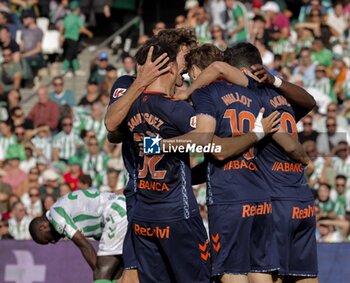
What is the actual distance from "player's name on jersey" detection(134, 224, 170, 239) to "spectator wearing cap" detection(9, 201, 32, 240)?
6667 millimetres

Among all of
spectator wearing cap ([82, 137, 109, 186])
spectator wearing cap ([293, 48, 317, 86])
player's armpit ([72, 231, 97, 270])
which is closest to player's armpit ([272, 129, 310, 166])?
player's armpit ([72, 231, 97, 270])

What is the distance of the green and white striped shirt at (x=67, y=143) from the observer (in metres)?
16.4

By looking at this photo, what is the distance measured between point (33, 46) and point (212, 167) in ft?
39.6

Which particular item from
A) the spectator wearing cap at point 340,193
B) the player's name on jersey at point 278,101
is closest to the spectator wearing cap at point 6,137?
the spectator wearing cap at point 340,193

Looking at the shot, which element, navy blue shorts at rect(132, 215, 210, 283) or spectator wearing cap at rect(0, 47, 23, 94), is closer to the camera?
navy blue shorts at rect(132, 215, 210, 283)

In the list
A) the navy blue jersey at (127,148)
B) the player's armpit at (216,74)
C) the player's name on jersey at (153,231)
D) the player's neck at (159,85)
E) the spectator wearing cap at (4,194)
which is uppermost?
the player's armpit at (216,74)

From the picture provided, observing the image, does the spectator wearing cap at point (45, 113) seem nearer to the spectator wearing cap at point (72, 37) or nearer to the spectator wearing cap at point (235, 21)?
the spectator wearing cap at point (72, 37)

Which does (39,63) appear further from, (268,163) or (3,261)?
(268,163)

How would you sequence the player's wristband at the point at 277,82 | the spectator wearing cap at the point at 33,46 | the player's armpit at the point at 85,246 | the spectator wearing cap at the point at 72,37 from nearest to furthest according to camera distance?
1. the player's wristband at the point at 277,82
2. the player's armpit at the point at 85,246
3. the spectator wearing cap at the point at 33,46
4. the spectator wearing cap at the point at 72,37

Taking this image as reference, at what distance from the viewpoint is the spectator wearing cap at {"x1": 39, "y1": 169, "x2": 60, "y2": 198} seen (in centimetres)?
1519

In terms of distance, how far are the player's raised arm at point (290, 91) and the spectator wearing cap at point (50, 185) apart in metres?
6.91

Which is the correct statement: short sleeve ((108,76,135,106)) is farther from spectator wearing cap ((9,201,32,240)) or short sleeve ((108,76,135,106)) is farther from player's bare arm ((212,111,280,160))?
spectator wearing cap ((9,201,32,240))

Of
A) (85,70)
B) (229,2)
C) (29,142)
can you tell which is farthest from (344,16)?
(29,142)

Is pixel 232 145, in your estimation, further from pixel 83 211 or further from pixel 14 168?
pixel 14 168
